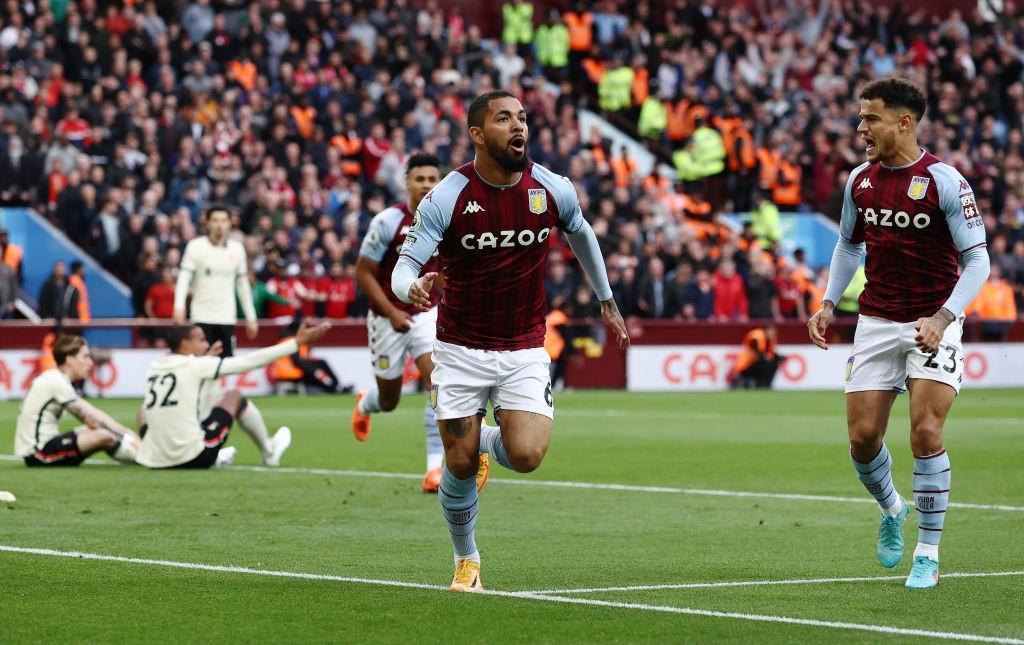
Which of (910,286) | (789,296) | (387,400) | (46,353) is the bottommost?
(789,296)

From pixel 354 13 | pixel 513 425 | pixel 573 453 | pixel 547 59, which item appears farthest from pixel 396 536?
pixel 547 59

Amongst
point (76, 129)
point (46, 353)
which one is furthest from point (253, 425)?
point (76, 129)

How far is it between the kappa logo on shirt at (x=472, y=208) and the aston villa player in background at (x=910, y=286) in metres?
1.97

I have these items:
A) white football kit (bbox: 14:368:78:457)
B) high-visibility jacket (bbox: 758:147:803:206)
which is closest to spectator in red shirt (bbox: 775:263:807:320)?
high-visibility jacket (bbox: 758:147:803:206)

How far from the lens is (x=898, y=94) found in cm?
895

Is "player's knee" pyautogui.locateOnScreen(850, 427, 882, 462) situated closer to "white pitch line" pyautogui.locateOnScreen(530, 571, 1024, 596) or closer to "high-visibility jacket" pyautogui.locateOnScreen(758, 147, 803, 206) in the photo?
"white pitch line" pyautogui.locateOnScreen(530, 571, 1024, 596)

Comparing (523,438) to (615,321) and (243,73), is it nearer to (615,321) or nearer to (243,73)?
(615,321)

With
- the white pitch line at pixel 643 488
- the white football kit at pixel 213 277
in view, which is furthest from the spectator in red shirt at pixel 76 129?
the white pitch line at pixel 643 488

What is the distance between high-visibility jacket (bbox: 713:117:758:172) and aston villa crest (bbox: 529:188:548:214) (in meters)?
29.4

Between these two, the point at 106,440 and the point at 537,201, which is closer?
Answer: the point at 537,201

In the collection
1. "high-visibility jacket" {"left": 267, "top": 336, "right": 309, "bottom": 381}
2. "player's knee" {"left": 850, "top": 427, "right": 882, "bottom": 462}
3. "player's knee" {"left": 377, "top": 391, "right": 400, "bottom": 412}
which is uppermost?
"player's knee" {"left": 850, "top": 427, "right": 882, "bottom": 462}

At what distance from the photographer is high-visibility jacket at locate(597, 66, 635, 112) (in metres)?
38.3

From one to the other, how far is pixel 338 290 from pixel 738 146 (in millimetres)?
12454

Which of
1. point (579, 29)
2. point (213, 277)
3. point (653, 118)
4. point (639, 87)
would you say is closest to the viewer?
point (213, 277)
